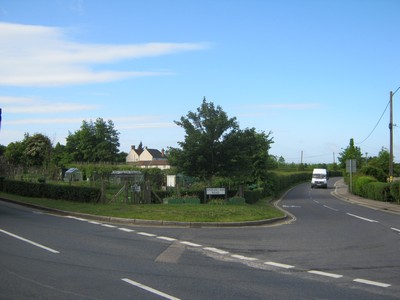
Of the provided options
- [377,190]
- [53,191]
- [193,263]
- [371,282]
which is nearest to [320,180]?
[377,190]

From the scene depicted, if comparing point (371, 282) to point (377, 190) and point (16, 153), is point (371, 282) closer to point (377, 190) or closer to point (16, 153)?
point (377, 190)

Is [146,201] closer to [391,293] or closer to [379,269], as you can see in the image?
[379,269]

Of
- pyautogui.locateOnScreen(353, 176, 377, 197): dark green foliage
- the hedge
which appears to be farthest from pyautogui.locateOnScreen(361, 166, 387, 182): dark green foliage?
the hedge

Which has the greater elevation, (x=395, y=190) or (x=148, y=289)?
(x=395, y=190)

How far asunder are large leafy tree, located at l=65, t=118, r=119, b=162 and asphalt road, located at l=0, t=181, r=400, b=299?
78.9 metres

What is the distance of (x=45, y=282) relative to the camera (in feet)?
22.5

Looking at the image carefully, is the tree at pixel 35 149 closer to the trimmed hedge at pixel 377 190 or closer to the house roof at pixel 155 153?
the house roof at pixel 155 153

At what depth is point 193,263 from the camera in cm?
872

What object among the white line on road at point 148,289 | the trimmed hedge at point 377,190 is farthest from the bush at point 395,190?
the white line on road at point 148,289

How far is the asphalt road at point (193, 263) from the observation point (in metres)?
6.54

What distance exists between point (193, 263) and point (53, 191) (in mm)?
18307

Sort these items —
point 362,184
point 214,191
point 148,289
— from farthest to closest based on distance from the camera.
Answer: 1. point 362,184
2. point 214,191
3. point 148,289

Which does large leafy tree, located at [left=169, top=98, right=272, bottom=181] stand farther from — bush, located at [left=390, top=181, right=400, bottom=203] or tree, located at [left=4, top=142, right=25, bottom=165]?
tree, located at [left=4, top=142, right=25, bottom=165]

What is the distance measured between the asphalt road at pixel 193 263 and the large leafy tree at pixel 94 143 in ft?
259
